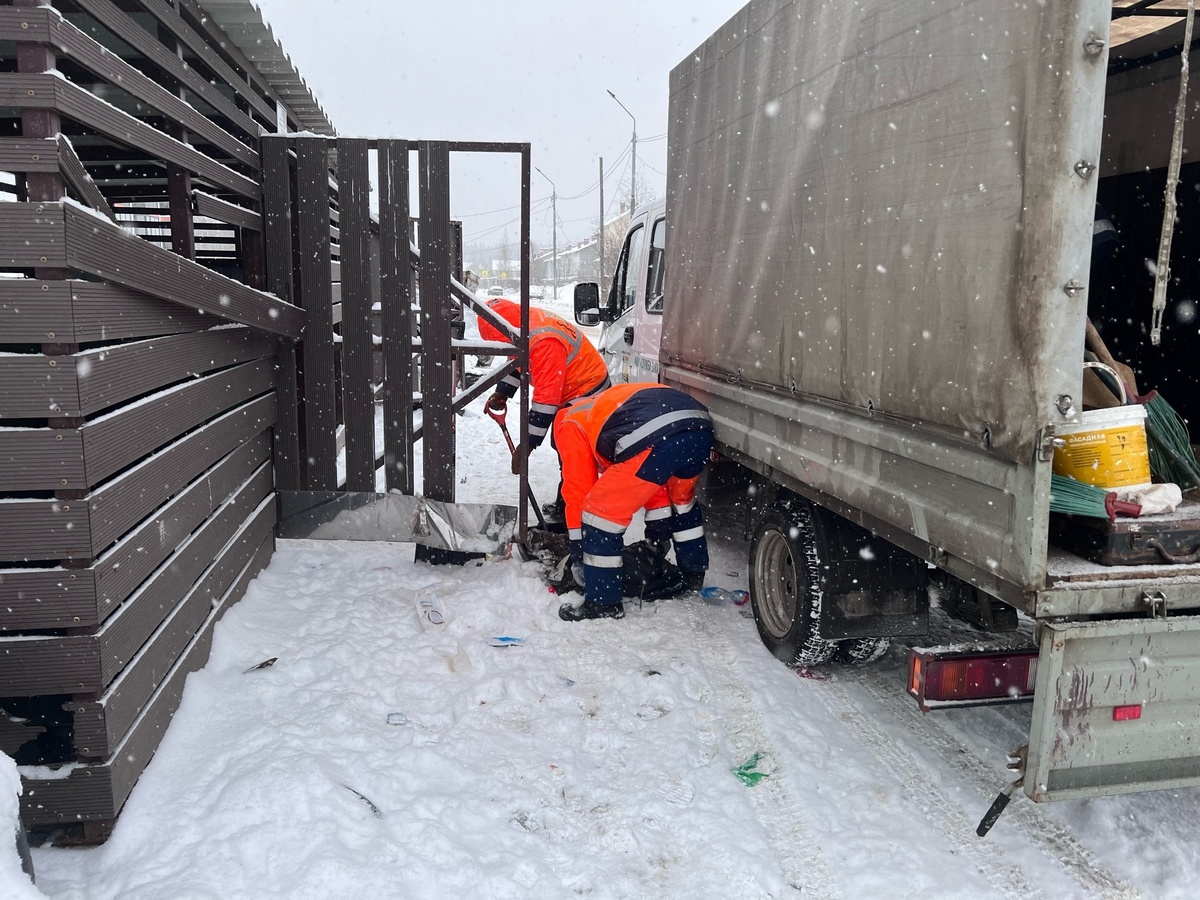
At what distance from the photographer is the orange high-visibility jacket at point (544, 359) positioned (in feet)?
19.0

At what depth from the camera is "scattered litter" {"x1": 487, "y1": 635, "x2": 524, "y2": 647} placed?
4.40m

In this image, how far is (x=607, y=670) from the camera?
4.15 meters

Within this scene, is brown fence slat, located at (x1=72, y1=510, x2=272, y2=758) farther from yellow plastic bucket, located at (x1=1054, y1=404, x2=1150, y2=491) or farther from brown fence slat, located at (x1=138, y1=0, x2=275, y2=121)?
yellow plastic bucket, located at (x1=1054, y1=404, x2=1150, y2=491)

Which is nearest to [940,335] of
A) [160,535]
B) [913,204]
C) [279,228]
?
[913,204]

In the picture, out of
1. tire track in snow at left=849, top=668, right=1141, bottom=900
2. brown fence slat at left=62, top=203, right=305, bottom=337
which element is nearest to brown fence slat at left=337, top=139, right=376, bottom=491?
brown fence slat at left=62, top=203, right=305, bottom=337

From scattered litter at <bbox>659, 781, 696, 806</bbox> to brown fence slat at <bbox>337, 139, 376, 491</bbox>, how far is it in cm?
310

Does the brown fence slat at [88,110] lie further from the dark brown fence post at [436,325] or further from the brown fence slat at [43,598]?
the dark brown fence post at [436,325]

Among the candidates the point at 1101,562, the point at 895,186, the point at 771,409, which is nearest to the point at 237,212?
the point at 771,409

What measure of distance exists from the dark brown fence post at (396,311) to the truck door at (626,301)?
2360mm

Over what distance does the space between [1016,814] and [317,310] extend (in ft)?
14.9

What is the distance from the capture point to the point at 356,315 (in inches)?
212

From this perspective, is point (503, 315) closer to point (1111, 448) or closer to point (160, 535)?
point (160, 535)

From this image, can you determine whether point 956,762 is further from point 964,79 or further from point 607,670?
point 964,79

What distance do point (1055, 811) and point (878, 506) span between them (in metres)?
1.26
